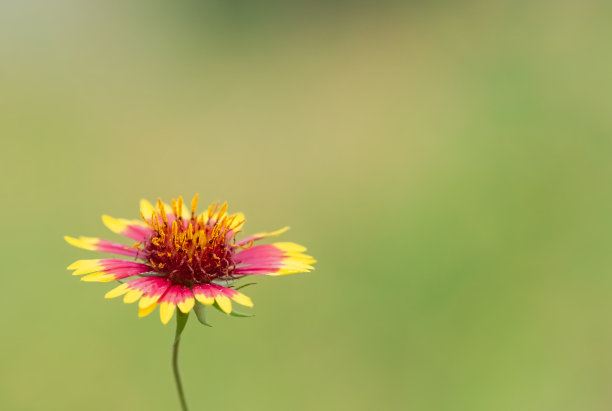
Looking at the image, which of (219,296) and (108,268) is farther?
(108,268)

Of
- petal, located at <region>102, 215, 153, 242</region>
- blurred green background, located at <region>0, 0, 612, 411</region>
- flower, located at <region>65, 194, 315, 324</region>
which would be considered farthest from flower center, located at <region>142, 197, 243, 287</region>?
blurred green background, located at <region>0, 0, 612, 411</region>

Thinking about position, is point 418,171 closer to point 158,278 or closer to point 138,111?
point 138,111

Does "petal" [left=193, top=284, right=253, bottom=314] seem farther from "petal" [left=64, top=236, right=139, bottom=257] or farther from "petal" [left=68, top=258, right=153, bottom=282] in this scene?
"petal" [left=64, top=236, right=139, bottom=257]

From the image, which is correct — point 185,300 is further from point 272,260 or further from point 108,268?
point 272,260

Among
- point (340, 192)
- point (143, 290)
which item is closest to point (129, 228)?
point (143, 290)

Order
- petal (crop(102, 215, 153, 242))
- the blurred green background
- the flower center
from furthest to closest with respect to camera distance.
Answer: the blurred green background
petal (crop(102, 215, 153, 242))
the flower center
